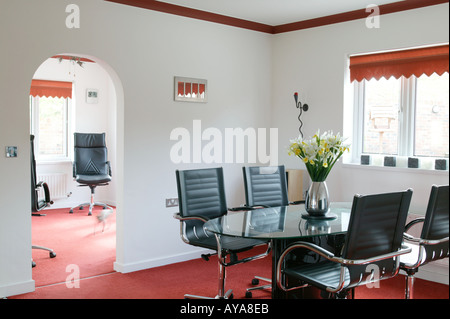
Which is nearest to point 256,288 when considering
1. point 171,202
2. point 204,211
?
point 204,211

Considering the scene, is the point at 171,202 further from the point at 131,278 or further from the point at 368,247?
the point at 368,247

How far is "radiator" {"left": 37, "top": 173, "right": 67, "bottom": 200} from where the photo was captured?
7646 millimetres

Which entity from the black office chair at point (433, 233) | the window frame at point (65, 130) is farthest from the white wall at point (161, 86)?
the window frame at point (65, 130)

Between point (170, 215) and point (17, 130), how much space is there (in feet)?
5.55

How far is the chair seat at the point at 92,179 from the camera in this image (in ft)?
23.5

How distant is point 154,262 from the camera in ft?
15.5

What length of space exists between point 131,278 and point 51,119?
444cm

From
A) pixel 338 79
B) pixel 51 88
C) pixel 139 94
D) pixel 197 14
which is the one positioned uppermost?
pixel 197 14

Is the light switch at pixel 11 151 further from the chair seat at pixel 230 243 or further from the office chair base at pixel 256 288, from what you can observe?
the office chair base at pixel 256 288

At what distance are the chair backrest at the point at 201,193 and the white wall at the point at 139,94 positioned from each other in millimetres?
932

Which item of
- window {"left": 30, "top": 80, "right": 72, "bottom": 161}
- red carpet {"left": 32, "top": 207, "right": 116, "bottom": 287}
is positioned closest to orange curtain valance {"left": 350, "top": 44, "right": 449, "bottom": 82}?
red carpet {"left": 32, "top": 207, "right": 116, "bottom": 287}

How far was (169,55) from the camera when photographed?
473cm

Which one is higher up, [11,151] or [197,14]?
[197,14]
